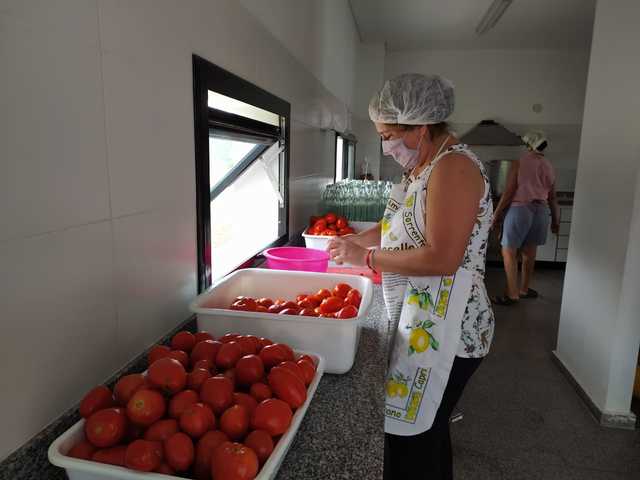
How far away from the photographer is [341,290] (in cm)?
130

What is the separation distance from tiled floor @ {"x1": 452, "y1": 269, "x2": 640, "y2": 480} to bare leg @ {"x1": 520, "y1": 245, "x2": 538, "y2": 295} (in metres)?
1.26

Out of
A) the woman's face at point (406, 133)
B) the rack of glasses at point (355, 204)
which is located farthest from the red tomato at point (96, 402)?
the rack of glasses at point (355, 204)

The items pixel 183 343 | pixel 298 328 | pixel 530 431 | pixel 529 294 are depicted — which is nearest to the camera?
pixel 183 343

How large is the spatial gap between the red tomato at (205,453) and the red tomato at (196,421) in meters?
0.01

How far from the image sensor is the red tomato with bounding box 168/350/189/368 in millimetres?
808

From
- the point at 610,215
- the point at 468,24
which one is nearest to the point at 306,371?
the point at 610,215

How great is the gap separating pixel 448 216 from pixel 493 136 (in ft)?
16.9

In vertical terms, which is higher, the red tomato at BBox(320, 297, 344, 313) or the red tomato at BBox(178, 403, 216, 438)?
the red tomato at BBox(320, 297, 344, 313)

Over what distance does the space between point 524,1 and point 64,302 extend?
445cm

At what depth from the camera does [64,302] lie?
2.41 ft

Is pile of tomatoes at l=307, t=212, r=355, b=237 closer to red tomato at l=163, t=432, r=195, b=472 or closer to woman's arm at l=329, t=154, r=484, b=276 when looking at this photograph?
woman's arm at l=329, t=154, r=484, b=276

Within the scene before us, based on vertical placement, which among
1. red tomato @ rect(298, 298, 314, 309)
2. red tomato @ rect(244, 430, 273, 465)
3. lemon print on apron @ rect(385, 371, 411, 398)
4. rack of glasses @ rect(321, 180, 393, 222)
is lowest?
lemon print on apron @ rect(385, 371, 411, 398)

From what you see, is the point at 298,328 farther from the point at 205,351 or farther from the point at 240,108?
the point at 240,108

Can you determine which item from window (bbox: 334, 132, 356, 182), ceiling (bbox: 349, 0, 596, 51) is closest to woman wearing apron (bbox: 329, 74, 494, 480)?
window (bbox: 334, 132, 356, 182)
